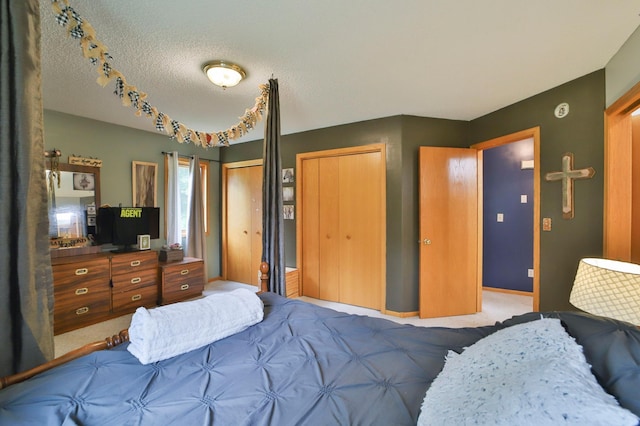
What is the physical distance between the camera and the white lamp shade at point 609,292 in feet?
3.61

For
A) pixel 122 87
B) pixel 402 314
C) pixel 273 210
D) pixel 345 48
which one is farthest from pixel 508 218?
pixel 122 87

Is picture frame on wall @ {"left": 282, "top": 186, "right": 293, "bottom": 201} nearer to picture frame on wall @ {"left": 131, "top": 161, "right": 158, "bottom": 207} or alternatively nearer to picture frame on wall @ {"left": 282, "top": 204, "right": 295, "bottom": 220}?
picture frame on wall @ {"left": 282, "top": 204, "right": 295, "bottom": 220}

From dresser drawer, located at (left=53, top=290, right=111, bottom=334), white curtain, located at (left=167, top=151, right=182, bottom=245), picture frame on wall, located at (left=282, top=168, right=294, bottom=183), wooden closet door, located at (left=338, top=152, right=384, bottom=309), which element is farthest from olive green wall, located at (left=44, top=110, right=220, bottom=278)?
wooden closet door, located at (left=338, top=152, right=384, bottom=309)

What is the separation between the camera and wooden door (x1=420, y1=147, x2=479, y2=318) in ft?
10.1

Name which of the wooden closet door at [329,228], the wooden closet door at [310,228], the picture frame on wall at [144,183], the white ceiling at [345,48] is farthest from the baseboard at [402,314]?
the picture frame on wall at [144,183]

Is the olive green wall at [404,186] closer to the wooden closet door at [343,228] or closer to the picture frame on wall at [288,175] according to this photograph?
the wooden closet door at [343,228]

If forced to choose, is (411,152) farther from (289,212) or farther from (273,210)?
(273,210)

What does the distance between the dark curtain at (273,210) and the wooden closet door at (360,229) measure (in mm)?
1673

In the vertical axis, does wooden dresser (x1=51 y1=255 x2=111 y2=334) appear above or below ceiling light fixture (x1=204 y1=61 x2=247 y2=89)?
below

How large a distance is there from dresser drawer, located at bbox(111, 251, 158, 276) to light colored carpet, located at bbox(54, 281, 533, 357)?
1.80 ft

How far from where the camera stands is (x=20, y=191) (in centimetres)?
93

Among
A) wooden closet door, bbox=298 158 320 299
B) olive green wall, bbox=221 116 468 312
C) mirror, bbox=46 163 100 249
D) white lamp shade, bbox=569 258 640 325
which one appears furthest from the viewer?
wooden closet door, bbox=298 158 320 299

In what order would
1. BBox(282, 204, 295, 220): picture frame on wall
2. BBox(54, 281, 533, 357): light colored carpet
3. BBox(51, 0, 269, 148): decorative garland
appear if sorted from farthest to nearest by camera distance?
BBox(282, 204, 295, 220): picture frame on wall
BBox(54, 281, 533, 357): light colored carpet
BBox(51, 0, 269, 148): decorative garland

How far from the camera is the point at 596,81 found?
208 centimetres
